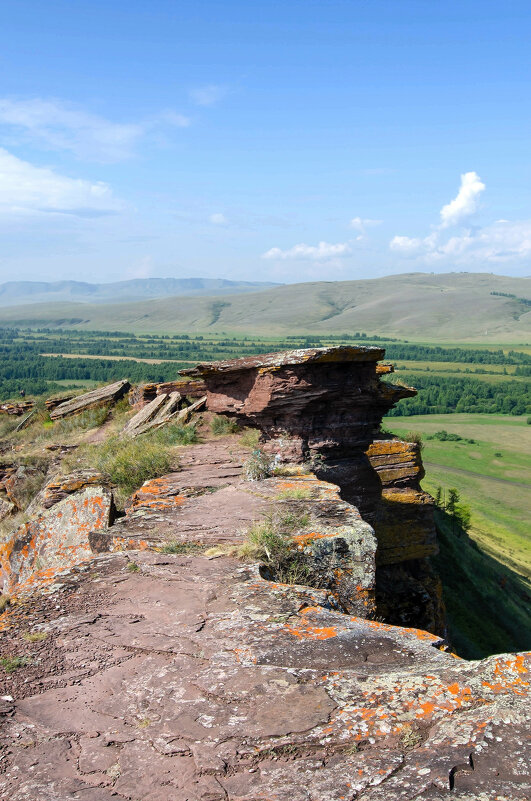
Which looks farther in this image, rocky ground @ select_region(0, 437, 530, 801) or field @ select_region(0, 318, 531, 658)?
field @ select_region(0, 318, 531, 658)

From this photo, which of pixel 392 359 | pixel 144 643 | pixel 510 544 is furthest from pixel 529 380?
pixel 144 643

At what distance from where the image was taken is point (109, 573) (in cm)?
679

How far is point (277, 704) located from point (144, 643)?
1.54 meters

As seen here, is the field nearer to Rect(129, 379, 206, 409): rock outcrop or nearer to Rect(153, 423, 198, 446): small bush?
Rect(153, 423, 198, 446): small bush

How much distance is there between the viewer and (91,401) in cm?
2270

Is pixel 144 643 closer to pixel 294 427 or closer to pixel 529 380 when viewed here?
pixel 294 427

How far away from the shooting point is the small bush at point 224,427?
15305 millimetres

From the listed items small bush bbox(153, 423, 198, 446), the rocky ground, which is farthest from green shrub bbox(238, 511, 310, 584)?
small bush bbox(153, 423, 198, 446)

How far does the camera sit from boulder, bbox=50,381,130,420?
A: 2225 centimetres

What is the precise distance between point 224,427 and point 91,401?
30.7ft

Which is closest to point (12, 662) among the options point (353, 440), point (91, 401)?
point (353, 440)

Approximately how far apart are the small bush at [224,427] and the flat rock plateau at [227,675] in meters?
5.55

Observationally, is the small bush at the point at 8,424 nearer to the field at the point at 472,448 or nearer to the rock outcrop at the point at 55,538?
the field at the point at 472,448

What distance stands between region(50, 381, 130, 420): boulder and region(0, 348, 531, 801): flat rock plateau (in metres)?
13.0
